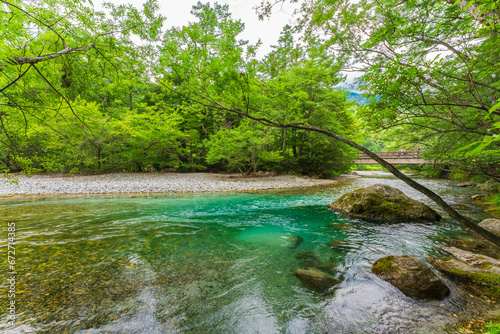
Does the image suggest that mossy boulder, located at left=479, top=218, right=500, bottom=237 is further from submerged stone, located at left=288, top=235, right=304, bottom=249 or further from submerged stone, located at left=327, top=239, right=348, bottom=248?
submerged stone, located at left=288, top=235, right=304, bottom=249

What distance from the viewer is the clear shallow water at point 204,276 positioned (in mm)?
2195

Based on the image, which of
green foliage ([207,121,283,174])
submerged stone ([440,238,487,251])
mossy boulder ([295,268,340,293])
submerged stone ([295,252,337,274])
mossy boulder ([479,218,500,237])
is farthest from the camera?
green foliage ([207,121,283,174])

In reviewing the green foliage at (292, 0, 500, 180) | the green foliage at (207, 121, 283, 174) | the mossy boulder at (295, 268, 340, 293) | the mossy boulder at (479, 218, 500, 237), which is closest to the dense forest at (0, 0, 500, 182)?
the green foliage at (292, 0, 500, 180)

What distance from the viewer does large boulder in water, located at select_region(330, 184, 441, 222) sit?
19.4ft

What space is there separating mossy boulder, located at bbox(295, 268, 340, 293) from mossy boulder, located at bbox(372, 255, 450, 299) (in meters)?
0.78

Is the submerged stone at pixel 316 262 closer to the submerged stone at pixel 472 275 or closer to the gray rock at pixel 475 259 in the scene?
the submerged stone at pixel 472 275

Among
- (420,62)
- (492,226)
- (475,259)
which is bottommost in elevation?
(475,259)

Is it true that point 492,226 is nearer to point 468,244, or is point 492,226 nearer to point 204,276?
point 468,244

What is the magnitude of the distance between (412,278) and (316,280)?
49.8 inches

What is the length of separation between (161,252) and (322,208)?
217 inches

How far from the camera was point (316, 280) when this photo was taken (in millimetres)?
2951

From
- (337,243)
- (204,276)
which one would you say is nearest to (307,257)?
(337,243)

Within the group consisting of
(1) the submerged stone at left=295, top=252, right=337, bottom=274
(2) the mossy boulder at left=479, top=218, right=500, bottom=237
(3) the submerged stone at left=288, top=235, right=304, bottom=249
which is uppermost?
(2) the mossy boulder at left=479, top=218, right=500, bottom=237

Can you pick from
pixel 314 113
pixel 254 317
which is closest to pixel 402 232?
pixel 254 317
